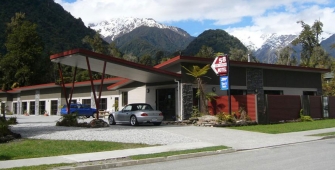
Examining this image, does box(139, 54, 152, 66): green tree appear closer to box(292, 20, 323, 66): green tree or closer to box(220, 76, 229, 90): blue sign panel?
box(292, 20, 323, 66): green tree

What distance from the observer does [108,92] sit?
39656 millimetres

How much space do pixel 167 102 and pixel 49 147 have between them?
1412cm

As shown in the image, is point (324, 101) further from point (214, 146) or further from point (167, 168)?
point (167, 168)

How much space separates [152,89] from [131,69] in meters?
5.04

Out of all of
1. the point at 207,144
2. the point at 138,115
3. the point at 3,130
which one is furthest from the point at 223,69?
the point at 3,130

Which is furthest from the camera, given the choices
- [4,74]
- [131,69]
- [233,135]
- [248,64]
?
[4,74]

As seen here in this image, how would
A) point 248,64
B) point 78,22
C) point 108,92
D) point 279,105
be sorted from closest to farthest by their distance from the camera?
point 279,105, point 248,64, point 108,92, point 78,22

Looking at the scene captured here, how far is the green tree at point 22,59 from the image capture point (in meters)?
66.9

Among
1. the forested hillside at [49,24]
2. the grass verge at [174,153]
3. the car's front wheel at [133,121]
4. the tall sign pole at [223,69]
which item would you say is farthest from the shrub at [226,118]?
the forested hillside at [49,24]

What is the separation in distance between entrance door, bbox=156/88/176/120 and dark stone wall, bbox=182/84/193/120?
136 cm

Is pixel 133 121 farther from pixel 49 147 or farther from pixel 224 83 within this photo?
pixel 49 147

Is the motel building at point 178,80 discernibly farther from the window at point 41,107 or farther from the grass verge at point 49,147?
the window at point 41,107

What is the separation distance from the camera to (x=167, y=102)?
88.1 feet

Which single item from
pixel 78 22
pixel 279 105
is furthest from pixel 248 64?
pixel 78 22
